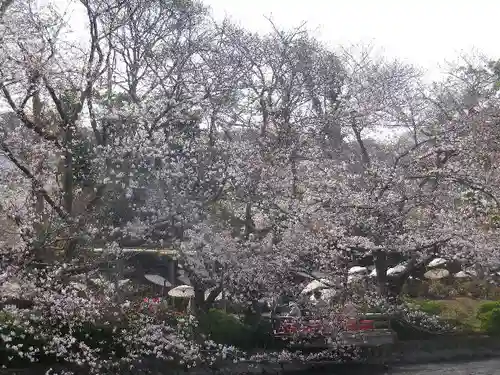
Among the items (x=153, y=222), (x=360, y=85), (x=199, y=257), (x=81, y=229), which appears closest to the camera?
(x=81, y=229)

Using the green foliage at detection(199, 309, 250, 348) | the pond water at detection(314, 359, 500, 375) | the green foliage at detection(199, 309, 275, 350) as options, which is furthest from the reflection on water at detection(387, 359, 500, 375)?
the green foliage at detection(199, 309, 250, 348)

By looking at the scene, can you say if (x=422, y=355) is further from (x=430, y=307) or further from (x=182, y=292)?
(x=182, y=292)

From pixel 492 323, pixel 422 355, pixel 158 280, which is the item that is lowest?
pixel 422 355

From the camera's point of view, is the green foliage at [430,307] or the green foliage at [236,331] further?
the green foliage at [430,307]

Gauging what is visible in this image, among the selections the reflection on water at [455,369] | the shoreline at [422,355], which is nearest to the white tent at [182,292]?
the shoreline at [422,355]

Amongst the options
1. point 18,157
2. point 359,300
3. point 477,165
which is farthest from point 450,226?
point 18,157

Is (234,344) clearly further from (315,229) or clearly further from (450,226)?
(450,226)

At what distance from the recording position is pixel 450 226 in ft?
52.9

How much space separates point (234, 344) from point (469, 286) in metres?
11.9

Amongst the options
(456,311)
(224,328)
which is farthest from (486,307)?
(224,328)

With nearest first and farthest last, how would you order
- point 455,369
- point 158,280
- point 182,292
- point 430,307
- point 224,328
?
point 224,328
point 455,369
point 182,292
point 430,307
point 158,280

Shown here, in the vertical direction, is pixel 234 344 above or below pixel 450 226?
below

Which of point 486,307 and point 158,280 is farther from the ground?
point 158,280

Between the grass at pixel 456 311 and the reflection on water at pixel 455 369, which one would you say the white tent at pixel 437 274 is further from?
the reflection on water at pixel 455 369
